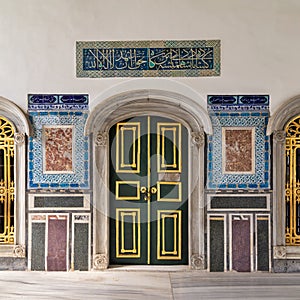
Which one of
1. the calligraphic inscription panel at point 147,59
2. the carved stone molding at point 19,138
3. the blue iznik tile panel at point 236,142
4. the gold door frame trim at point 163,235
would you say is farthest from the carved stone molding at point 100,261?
the calligraphic inscription panel at point 147,59

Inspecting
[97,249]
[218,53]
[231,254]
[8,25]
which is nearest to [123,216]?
[97,249]

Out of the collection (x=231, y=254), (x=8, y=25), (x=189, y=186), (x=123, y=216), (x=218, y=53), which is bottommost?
(x=231, y=254)

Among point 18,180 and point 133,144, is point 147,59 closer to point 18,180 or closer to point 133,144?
point 133,144

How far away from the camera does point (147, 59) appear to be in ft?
15.2

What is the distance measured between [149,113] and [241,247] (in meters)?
1.68

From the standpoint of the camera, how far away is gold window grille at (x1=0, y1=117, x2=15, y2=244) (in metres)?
4.68

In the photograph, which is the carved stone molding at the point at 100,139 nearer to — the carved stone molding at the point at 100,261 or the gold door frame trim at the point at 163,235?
the gold door frame trim at the point at 163,235

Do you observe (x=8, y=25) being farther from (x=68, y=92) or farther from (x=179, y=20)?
(x=179, y=20)

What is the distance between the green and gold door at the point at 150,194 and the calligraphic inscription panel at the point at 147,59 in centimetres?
52

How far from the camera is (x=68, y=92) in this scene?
463cm

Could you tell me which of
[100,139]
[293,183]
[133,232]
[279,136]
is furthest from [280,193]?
[100,139]

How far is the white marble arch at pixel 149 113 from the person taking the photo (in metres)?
4.61

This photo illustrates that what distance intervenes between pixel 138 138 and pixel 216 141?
81cm

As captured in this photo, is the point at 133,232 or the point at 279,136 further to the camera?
the point at 133,232
